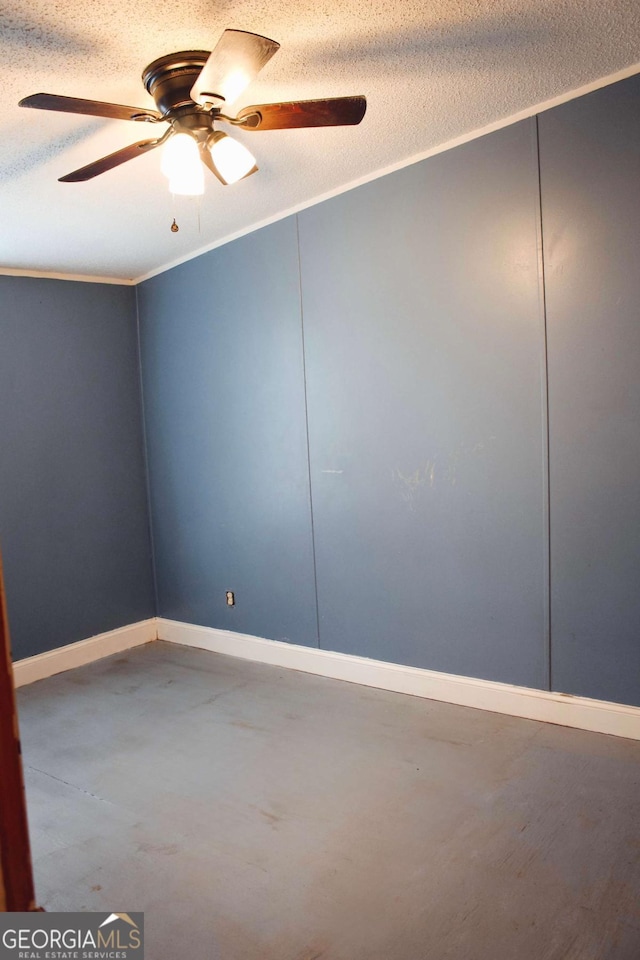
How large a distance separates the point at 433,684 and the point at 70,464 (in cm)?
263

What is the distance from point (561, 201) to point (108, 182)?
6.21ft

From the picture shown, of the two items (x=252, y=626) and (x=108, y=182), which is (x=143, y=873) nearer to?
(x=252, y=626)

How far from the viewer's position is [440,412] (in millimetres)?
3096

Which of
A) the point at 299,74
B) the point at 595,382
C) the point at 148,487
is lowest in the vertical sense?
the point at 148,487

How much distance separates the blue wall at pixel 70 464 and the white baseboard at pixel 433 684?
691mm

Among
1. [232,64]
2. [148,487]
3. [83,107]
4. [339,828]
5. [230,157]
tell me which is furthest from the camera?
[148,487]

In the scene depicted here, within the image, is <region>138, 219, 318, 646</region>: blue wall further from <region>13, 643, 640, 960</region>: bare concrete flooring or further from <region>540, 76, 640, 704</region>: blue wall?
<region>540, 76, 640, 704</region>: blue wall

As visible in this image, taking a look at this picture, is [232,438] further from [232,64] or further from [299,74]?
[232,64]

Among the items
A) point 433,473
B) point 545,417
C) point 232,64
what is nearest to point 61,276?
point 433,473

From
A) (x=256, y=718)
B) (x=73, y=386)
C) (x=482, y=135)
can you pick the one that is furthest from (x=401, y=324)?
(x=73, y=386)

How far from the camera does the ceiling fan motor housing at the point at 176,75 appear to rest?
79.7 inches

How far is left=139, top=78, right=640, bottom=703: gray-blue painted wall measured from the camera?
8.58 ft

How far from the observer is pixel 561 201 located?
2656mm

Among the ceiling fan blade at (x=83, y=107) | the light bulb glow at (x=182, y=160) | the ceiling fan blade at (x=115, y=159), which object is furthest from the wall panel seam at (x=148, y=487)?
the ceiling fan blade at (x=83, y=107)
